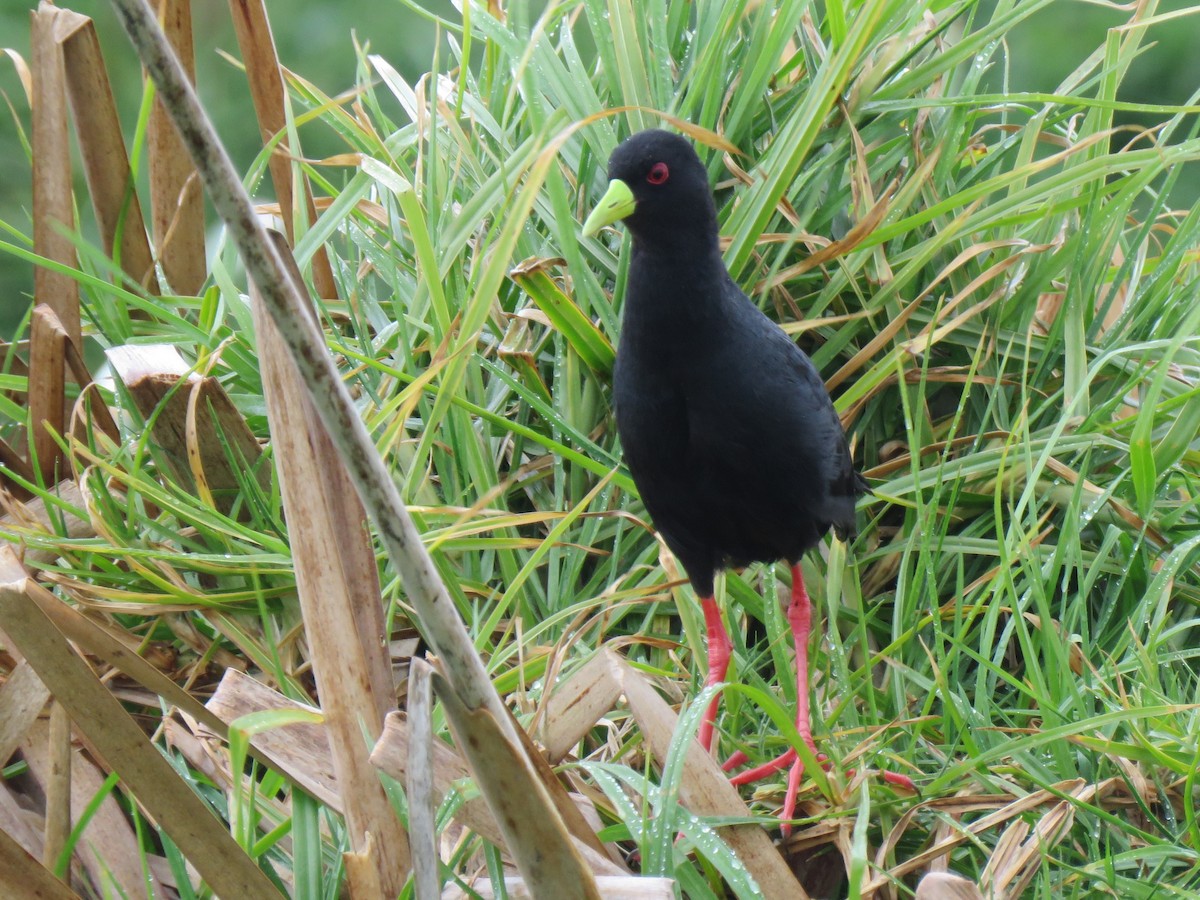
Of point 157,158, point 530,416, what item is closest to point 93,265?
point 157,158

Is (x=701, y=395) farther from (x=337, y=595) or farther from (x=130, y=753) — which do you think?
(x=130, y=753)

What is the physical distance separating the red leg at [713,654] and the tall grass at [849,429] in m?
0.04

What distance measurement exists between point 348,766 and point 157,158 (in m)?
1.45

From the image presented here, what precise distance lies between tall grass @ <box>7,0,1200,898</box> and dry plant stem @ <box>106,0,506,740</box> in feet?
1.80

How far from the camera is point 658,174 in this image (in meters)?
1.75

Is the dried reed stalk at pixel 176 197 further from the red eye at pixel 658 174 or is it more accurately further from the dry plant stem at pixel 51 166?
the red eye at pixel 658 174

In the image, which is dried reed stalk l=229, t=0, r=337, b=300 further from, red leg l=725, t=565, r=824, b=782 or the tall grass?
red leg l=725, t=565, r=824, b=782

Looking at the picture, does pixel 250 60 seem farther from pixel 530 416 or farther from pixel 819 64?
pixel 819 64

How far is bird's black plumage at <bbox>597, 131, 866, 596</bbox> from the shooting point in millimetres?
1763

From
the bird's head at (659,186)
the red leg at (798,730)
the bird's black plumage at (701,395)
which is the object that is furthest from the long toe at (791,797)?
the bird's head at (659,186)

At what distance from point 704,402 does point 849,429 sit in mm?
512

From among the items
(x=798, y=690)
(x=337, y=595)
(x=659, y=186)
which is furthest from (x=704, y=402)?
(x=337, y=595)

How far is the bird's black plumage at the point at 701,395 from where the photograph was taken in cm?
176

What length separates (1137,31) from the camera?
223 cm
